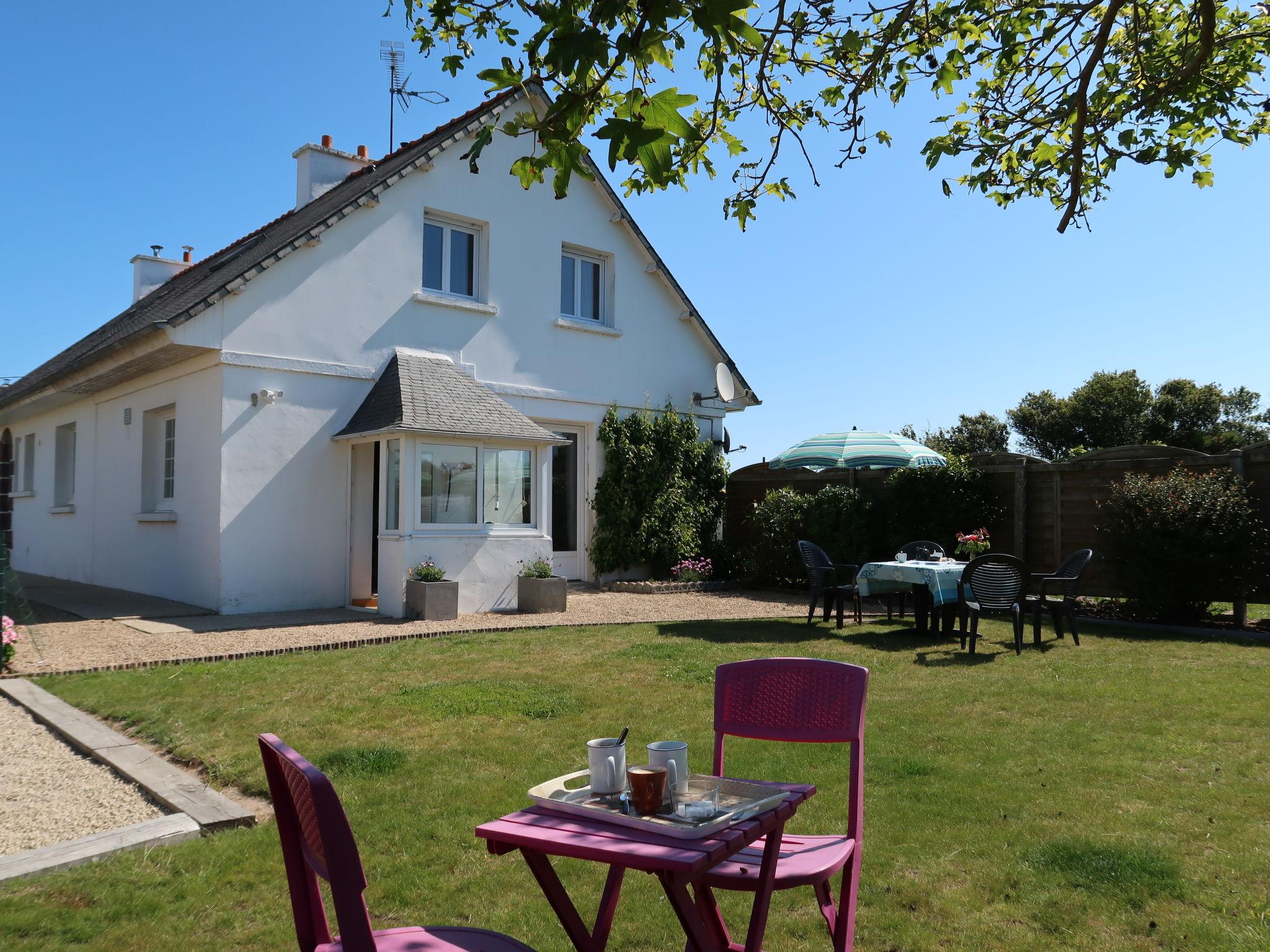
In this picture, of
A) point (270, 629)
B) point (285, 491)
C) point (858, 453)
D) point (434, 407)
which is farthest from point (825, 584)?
point (285, 491)

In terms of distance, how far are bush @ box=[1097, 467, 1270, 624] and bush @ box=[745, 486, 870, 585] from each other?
359 cm

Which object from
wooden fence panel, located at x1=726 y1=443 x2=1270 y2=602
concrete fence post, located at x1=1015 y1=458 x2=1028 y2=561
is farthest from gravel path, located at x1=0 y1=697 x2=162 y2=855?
concrete fence post, located at x1=1015 y1=458 x2=1028 y2=561

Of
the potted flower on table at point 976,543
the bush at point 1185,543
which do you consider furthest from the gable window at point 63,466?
the bush at point 1185,543

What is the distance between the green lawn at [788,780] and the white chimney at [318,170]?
10176 millimetres

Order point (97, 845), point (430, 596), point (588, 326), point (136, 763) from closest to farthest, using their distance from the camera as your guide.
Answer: point (97, 845) < point (136, 763) < point (430, 596) < point (588, 326)

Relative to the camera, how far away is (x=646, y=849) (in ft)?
6.38

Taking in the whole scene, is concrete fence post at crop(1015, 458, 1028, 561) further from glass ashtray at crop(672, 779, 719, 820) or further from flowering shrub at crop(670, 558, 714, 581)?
glass ashtray at crop(672, 779, 719, 820)

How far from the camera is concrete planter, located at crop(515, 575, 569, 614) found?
11.5 m

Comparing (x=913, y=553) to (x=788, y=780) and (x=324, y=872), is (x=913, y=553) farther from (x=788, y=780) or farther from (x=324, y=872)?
(x=324, y=872)

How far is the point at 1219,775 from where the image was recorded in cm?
460

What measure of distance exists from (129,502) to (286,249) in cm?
522

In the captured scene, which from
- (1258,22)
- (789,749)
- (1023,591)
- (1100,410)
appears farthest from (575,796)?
(1100,410)

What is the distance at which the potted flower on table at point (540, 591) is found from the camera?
11508mm

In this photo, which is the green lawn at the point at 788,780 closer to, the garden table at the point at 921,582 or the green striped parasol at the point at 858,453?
the garden table at the point at 921,582
